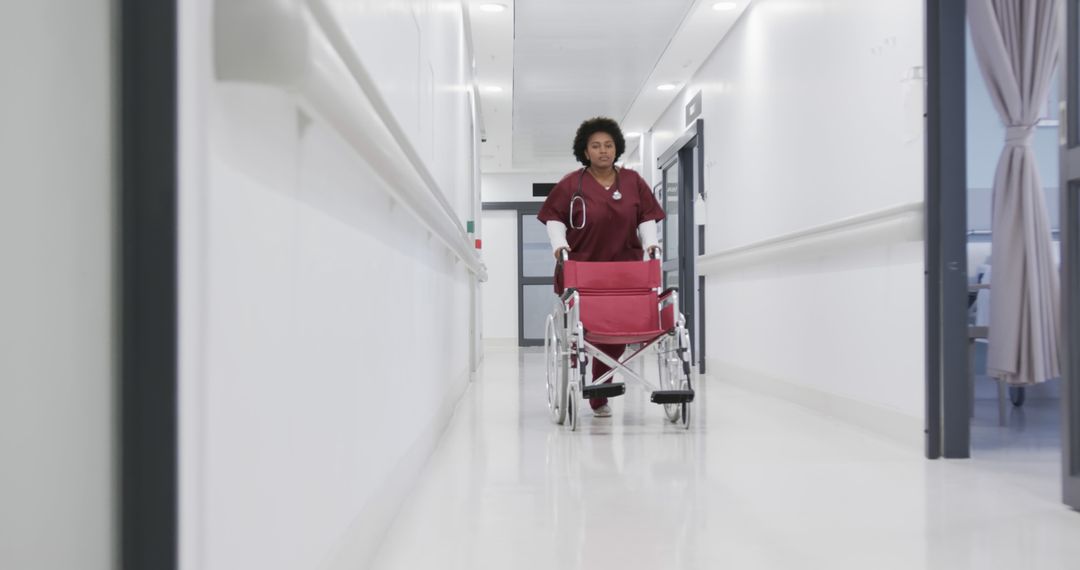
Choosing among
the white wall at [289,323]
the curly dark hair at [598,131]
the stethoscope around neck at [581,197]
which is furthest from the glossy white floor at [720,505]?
the curly dark hair at [598,131]

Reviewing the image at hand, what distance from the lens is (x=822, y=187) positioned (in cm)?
466

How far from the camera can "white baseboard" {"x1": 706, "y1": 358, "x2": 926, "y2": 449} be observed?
3.63 meters

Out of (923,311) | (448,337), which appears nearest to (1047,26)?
(923,311)

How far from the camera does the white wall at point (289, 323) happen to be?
0.80 meters

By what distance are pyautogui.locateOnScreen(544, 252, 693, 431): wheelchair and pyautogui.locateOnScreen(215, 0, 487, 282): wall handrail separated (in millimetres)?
2567

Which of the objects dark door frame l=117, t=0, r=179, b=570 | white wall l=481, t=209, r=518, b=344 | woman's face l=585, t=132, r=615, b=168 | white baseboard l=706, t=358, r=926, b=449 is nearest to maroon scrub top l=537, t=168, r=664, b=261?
woman's face l=585, t=132, r=615, b=168

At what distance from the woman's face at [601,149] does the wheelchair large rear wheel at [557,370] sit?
102 cm

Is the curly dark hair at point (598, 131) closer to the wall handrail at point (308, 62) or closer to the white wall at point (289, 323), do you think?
the white wall at point (289, 323)

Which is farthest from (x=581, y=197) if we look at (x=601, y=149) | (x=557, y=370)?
(x=557, y=370)

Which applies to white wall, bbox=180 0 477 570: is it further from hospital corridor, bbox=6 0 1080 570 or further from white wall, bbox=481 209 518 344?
white wall, bbox=481 209 518 344

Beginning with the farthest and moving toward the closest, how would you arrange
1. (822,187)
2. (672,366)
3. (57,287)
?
(822,187), (672,366), (57,287)

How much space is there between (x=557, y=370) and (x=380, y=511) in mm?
2256

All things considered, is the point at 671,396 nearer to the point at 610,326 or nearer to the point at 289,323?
the point at 610,326

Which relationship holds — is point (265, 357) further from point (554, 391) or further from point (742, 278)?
point (742, 278)
